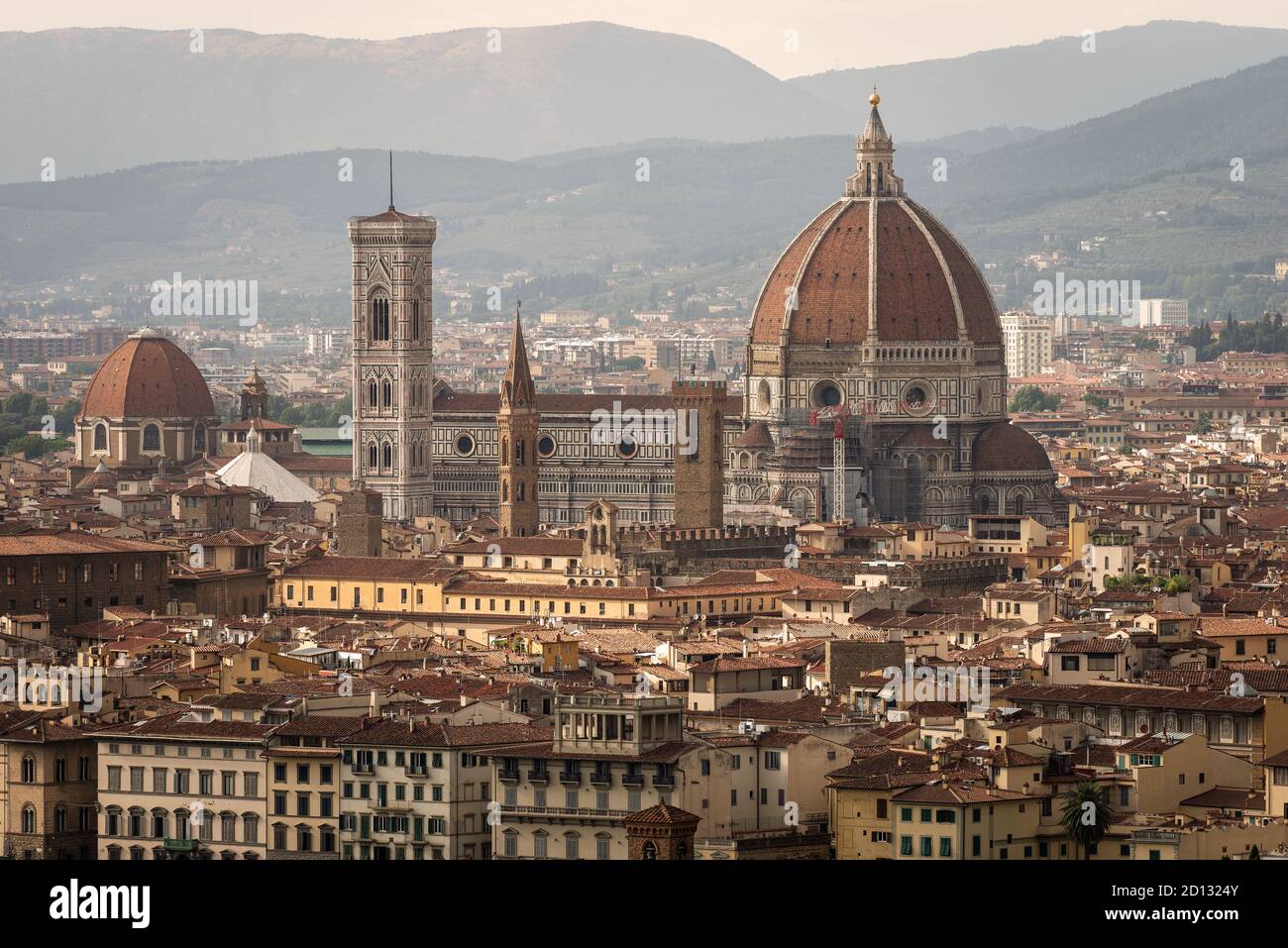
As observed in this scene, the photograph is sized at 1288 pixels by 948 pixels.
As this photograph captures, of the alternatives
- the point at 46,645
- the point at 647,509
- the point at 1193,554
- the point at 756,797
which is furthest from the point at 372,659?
the point at 647,509

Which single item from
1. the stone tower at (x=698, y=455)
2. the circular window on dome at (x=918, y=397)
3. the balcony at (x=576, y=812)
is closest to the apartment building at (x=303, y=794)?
the balcony at (x=576, y=812)

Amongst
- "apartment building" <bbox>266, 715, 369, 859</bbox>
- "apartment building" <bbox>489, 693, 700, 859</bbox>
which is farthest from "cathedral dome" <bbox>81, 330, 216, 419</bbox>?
"apartment building" <bbox>489, 693, 700, 859</bbox>

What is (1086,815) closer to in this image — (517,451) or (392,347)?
(517,451)

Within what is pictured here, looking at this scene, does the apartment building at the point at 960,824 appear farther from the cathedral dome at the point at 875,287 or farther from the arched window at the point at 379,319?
the arched window at the point at 379,319
